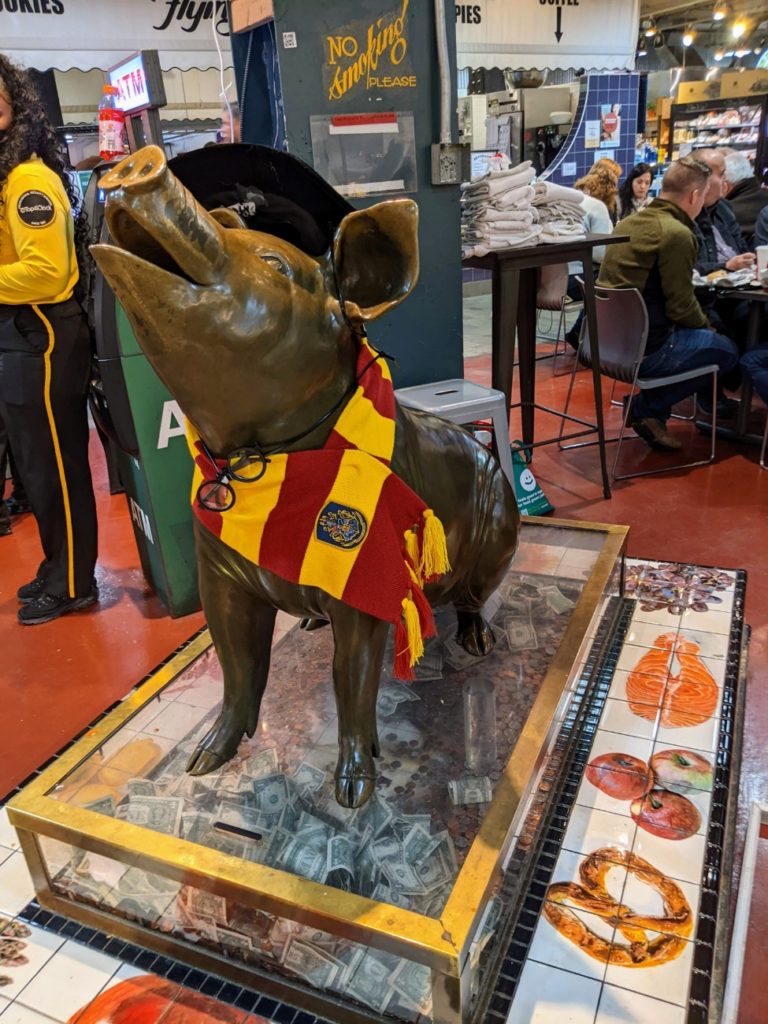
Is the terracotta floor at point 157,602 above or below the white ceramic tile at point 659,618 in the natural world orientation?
below

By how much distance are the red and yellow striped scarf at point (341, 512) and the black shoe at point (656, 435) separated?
3.17m

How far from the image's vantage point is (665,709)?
185cm

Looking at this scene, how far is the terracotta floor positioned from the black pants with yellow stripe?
23cm

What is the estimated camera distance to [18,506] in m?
3.83

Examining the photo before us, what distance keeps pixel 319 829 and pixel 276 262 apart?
944 millimetres

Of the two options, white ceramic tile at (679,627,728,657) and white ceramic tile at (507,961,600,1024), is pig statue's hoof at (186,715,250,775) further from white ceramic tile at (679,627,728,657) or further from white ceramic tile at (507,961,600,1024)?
white ceramic tile at (679,627,728,657)

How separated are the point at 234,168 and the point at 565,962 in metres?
1.34

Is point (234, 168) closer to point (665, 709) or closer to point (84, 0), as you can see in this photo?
point (665, 709)

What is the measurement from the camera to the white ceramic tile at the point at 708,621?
7.16ft

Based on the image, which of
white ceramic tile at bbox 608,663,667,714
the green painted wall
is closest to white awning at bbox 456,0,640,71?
the green painted wall

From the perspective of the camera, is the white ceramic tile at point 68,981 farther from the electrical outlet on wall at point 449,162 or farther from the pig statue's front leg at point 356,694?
the electrical outlet on wall at point 449,162

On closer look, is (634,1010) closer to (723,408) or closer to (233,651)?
(233,651)

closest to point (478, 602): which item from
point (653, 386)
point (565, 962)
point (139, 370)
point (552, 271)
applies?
point (565, 962)

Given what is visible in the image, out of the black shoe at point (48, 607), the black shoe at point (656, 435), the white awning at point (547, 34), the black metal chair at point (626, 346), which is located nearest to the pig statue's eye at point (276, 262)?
the black shoe at point (48, 607)
